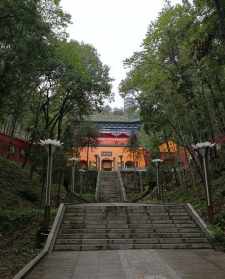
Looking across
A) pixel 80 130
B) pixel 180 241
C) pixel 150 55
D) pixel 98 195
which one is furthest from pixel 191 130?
pixel 80 130

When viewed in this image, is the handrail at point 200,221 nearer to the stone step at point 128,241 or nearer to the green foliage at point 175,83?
the stone step at point 128,241

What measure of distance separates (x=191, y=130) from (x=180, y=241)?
662 cm

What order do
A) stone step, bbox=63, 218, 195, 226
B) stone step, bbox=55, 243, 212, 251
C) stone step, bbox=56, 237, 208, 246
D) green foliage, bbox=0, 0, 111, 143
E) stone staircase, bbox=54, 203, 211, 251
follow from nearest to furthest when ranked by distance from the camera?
green foliage, bbox=0, 0, 111, 143
stone step, bbox=55, 243, 212, 251
stone staircase, bbox=54, 203, 211, 251
stone step, bbox=56, 237, 208, 246
stone step, bbox=63, 218, 195, 226

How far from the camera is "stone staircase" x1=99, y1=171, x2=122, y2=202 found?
2253 cm

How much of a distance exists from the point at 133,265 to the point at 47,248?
2.96 metres

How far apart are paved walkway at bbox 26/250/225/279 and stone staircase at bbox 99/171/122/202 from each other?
13.5 meters

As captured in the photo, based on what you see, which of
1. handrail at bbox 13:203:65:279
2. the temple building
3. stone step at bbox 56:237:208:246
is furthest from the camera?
the temple building

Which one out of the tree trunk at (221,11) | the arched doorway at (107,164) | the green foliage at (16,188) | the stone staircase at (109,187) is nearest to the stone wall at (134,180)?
the stone staircase at (109,187)

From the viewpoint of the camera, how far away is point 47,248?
880 cm

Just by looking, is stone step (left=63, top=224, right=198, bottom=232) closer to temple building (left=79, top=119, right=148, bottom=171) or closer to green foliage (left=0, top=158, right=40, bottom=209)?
green foliage (left=0, top=158, right=40, bottom=209)

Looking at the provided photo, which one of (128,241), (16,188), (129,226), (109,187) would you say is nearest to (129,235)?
(128,241)

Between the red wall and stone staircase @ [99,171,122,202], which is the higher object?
the red wall

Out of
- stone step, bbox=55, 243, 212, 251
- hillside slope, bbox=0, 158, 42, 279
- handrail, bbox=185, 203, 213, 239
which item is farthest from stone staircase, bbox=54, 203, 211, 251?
hillside slope, bbox=0, 158, 42, 279

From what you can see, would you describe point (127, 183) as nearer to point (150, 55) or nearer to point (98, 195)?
point (98, 195)
